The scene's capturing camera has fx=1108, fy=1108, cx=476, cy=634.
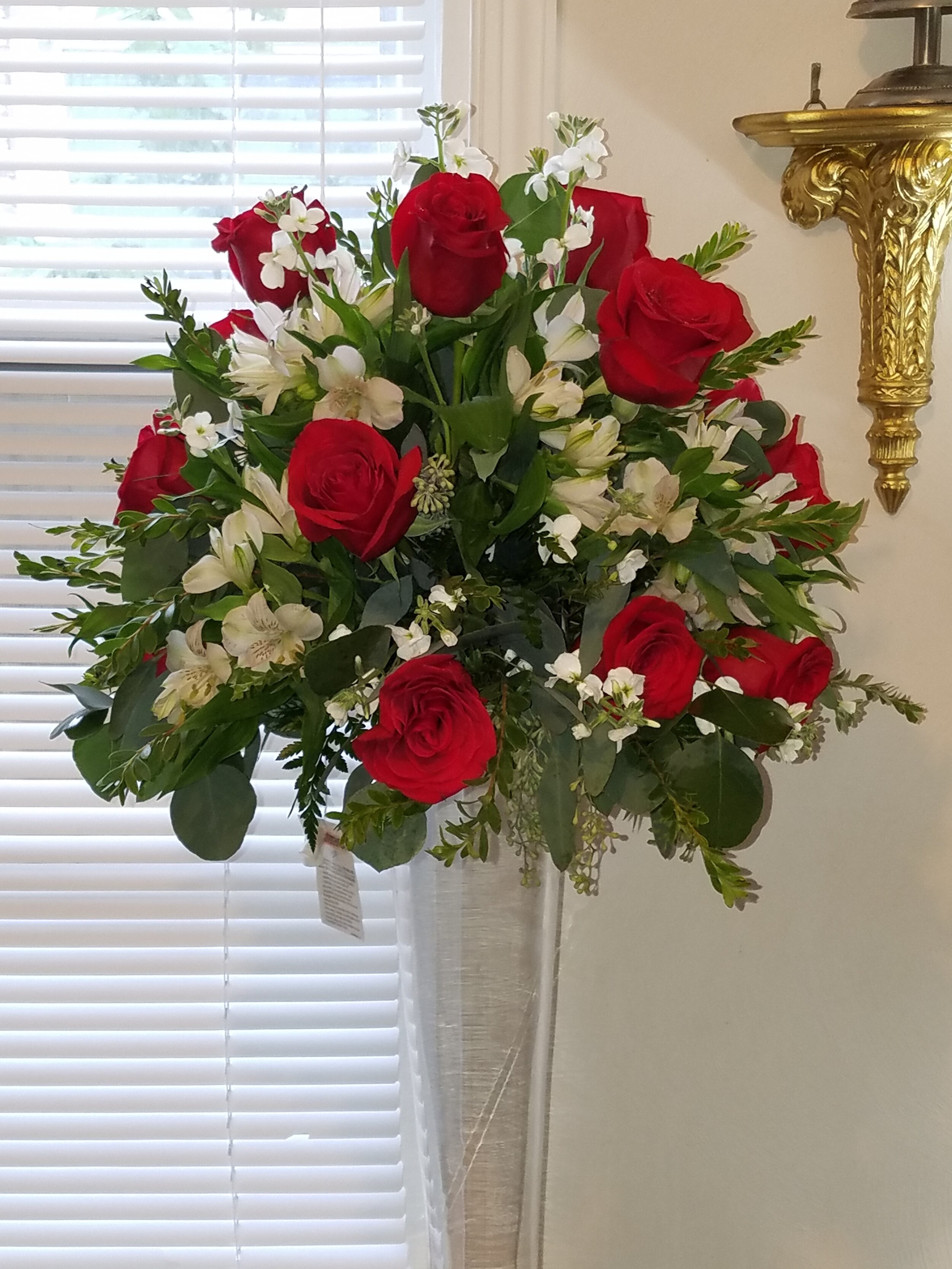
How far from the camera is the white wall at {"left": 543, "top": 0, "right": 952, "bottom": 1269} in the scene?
3.65 ft

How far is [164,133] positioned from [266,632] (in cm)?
75

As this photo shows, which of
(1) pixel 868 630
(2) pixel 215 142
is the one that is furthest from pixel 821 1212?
(2) pixel 215 142

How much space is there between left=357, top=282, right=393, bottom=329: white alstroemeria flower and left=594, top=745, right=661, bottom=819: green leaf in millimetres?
325

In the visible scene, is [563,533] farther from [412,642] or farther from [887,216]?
[887,216]

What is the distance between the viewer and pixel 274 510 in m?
0.69

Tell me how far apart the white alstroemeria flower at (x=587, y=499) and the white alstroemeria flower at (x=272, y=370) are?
18 centimetres

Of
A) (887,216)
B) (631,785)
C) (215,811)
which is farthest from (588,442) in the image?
(887,216)

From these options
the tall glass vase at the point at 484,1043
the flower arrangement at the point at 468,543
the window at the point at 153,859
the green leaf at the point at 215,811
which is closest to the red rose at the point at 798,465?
the flower arrangement at the point at 468,543

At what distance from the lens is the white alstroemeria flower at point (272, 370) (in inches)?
27.1

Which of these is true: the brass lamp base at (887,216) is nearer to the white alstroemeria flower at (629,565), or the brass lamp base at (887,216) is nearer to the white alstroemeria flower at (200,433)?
the white alstroemeria flower at (629,565)

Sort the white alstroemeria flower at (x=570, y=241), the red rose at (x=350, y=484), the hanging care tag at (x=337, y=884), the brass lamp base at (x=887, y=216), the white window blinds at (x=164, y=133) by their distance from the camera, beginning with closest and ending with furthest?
the red rose at (x=350, y=484), the white alstroemeria flower at (x=570, y=241), the hanging care tag at (x=337, y=884), the brass lamp base at (x=887, y=216), the white window blinds at (x=164, y=133)

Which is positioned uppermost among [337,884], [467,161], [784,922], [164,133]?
[164,133]

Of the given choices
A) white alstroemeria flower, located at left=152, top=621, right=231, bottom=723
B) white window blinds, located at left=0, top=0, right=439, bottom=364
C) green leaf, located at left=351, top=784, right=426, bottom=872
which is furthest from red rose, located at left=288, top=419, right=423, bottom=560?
white window blinds, located at left=0, top=0, right=439, bottom=364

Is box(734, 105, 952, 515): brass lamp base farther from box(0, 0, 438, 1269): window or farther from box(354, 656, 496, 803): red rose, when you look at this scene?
box(354, 656, 496, 803): red rose
